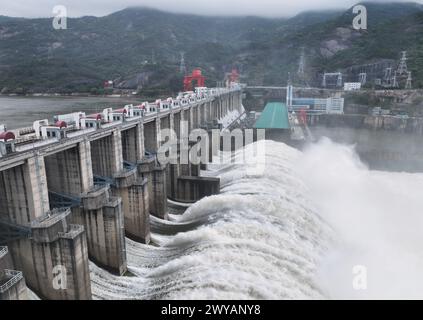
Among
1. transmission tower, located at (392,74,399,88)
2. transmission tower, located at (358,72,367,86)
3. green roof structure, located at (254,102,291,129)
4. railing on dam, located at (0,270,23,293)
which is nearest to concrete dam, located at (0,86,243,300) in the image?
railing on dam, located at (0,270,23,293)

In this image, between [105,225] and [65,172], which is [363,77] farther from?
[65,172]

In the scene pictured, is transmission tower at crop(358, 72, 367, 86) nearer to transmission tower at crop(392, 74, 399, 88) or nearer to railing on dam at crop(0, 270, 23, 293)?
transmission tower at crop(392, 74, 399, 88)

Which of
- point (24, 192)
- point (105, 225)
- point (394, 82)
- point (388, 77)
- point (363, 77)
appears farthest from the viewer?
point (363, 77)

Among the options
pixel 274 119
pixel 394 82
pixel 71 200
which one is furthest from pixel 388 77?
pixel 71 200

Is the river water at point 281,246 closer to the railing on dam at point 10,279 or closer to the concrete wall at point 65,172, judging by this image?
the concrete wall at point 65,172

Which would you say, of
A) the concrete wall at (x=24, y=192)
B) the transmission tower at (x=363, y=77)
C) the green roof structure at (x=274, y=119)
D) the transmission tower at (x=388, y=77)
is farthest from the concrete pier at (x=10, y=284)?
the transmission tower at (x=363, y=77)
